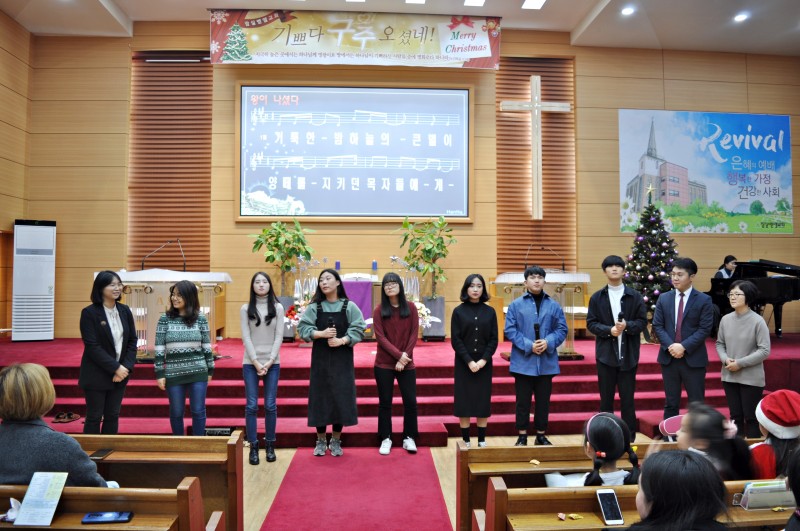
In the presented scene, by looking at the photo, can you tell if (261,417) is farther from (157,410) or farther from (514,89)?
(514,89)

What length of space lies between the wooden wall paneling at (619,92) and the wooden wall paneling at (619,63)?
7cm

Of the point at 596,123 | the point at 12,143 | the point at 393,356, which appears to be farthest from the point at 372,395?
the point at 12,143

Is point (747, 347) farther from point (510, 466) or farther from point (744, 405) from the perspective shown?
point (510, 466)

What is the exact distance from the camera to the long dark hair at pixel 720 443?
1.96 metres

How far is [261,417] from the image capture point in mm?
4672

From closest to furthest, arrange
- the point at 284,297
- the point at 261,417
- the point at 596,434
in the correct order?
the point at 596,434, the point at 261,417, the point at 284,297

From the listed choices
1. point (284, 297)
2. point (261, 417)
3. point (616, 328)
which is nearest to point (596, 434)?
point (616, 328)

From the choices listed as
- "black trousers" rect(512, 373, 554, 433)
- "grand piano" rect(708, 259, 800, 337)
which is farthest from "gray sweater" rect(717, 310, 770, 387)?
"grand piano" rect(708, 259, 800, 337)

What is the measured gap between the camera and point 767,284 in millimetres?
6266

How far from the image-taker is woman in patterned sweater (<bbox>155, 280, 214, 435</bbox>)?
353 cm

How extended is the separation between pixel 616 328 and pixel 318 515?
7.47 feet

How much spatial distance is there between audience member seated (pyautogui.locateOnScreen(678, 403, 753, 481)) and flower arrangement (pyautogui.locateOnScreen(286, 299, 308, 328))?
478 centimetres

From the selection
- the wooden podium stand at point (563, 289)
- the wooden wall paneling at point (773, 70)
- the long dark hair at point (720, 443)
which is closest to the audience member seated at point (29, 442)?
the long dark hair at point (720, 443)

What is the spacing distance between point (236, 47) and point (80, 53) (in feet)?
7.08
